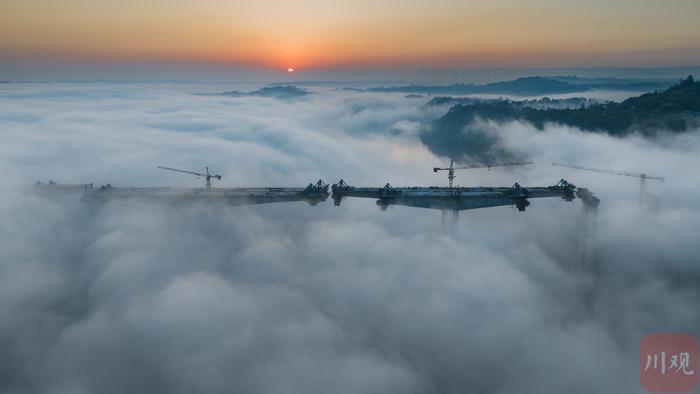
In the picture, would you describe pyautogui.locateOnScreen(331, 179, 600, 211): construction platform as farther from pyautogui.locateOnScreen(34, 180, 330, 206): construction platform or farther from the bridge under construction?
pyautogui.locateOnScreen(34, 180, 330, 206): construction platform

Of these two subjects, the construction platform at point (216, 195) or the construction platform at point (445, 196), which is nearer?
the construction platform at point (445, 196)

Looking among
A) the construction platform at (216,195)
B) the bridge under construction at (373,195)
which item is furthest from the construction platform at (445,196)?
the construction platform at (216,195)

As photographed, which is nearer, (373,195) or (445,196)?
(445,196)

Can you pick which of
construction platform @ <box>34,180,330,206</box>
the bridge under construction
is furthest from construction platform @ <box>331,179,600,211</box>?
construction platform @ <box>34,180,330,206</box>

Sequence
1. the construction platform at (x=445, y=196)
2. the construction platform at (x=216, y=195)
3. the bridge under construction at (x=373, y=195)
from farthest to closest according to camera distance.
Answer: the construction platform at (x=216, y=195)
the bridge under construction at (x=373, y=195)
the construction platform at (x=445, y=196)

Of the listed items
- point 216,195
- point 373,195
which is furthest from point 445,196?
point 216,195

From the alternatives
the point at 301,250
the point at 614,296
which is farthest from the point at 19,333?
the point at 614,296

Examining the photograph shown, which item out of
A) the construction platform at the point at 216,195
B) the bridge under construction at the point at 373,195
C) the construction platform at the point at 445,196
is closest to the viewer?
the construction platform at the point at 445,196

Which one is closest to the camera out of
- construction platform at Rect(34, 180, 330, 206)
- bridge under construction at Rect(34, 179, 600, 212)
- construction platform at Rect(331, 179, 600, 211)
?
construction platform at Rect(331, 179, 600, 211)

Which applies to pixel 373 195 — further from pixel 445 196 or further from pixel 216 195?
pixel 216 195

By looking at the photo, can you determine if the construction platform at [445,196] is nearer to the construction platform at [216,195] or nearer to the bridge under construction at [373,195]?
the bridge under construction at [373,195]

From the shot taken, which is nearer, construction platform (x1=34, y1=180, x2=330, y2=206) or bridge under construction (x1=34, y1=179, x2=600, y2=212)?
bridge under construction (x1=34, y1=179, x2=600, y2=212)
